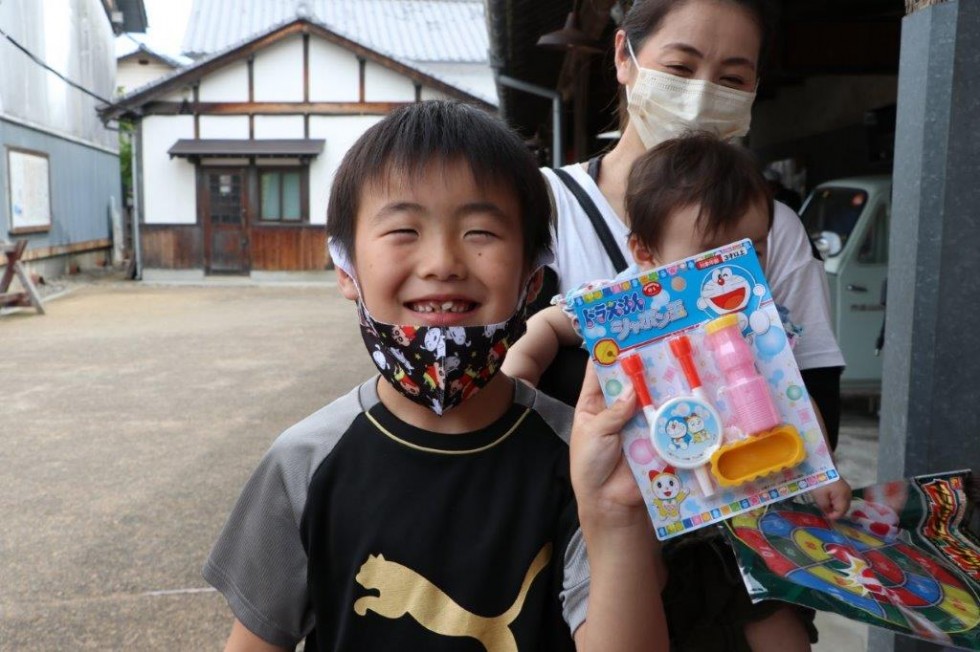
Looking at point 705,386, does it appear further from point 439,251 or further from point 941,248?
point 941,248

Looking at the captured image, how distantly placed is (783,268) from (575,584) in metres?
0.75

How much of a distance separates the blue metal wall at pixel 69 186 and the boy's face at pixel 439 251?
1727 centimetres

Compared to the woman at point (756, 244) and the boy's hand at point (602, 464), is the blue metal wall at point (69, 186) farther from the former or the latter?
the boy's hand at point (602, 464)

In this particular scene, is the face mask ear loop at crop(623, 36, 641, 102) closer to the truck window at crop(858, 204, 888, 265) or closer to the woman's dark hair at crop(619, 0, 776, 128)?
the woman's dark hair at crop(619, 0, 776, 128)

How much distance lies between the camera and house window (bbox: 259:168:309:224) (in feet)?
65.2

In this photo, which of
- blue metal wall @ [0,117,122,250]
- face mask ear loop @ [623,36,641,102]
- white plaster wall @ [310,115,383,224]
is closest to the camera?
face mask ear loop @ [623,36,641,102]

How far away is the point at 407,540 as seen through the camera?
54.4 inches

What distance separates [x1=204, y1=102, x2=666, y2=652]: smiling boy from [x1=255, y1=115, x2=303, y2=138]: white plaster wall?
1905cm

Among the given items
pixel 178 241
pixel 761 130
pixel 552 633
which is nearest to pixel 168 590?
pixel 552 633

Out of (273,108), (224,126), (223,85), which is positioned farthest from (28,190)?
(273,108)

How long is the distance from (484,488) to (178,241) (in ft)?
65.1

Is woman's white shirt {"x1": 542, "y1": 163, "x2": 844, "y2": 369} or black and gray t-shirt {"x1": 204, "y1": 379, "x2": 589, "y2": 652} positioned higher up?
woman's white shirt {"x1": 542, "y1": 163, "x2": 844, "y2": 369}

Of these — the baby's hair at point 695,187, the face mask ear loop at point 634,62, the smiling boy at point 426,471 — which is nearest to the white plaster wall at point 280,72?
the face mask ear loop at point 634,62

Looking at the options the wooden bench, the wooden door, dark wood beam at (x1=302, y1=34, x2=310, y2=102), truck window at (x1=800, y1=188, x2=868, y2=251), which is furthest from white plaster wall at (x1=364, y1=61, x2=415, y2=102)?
truck window at (x1=800, y1=188, x2=868, y2=251)
